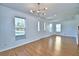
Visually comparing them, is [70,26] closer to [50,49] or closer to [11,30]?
[50,49]

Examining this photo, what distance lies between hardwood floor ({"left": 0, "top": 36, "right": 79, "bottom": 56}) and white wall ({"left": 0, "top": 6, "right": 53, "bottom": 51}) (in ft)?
0.40

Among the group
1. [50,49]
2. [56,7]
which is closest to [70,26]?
[56,7]

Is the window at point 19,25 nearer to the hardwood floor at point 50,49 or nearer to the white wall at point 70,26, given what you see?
the hardwood floor at point 50,49

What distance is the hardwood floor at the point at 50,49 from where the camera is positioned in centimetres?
212

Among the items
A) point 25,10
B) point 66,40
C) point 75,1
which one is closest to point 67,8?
point 75,1

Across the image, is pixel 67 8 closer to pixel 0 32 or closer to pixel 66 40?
pixel 66 40

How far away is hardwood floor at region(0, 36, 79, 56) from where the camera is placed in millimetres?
2121

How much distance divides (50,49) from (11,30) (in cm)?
95

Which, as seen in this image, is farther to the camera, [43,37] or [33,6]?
[43,37]

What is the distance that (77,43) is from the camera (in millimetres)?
2117

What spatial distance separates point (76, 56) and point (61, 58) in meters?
0.32

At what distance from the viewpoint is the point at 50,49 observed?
2.16 metres

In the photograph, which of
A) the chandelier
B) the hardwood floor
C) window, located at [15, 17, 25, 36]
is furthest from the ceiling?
A: the hardwood floor

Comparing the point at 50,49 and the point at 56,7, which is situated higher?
the point at 56,7
